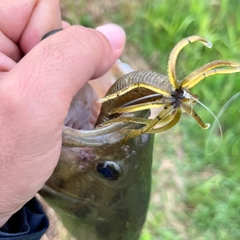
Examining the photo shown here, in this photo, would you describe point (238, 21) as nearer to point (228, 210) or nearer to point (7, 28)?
point (228, 210)

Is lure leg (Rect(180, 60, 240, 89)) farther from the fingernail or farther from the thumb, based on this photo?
the fingernail

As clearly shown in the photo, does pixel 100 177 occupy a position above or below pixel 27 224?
above

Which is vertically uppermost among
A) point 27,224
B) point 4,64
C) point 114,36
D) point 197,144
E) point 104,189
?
point 4,64

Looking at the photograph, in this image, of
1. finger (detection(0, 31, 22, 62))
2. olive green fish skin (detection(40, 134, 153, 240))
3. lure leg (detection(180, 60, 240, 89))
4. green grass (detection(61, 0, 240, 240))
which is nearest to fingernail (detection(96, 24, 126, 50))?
finger (detection(0, 31, 22, 62))

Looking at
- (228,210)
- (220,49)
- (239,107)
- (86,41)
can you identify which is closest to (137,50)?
(220,49)

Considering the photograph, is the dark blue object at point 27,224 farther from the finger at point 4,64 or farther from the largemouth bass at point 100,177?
the finger at point 4,64

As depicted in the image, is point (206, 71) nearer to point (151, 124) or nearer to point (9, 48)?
point (151, 124)

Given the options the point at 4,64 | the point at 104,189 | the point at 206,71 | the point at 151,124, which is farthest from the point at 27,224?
the point at 206,71

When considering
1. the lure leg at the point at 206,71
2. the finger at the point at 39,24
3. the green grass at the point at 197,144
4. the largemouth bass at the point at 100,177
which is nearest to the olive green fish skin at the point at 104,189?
the largemouth bass at the point at 100,177
